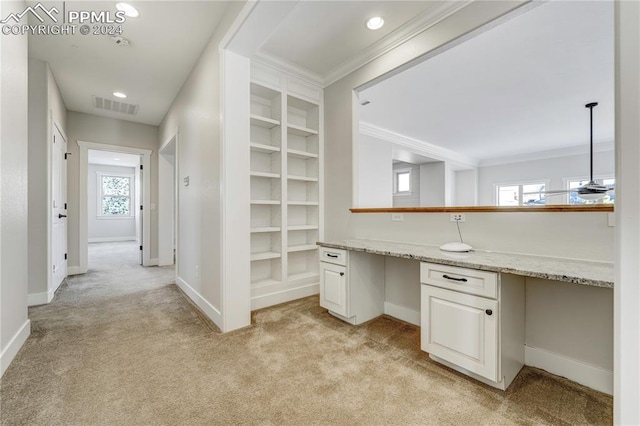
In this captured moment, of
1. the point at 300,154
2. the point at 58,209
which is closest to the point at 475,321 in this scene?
the point at 300,154

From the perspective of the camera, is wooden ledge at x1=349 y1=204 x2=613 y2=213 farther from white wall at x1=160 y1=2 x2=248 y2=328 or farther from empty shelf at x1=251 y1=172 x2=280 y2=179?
white wall at x1=160 y1=2 x2=248 y2=328

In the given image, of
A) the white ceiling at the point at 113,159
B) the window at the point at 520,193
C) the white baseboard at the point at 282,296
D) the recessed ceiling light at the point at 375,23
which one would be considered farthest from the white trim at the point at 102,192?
the window at the point at 520,193

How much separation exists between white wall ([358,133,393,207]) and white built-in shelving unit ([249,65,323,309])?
151cm

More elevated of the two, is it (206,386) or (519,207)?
(519,207)

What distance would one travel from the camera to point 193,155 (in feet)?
10.5

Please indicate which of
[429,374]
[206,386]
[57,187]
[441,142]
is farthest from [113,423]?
[441,142]

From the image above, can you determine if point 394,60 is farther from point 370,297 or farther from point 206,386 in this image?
point 206,386

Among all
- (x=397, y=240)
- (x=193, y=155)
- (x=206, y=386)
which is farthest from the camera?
(x=193, y=155)

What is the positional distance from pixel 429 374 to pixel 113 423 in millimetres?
1813

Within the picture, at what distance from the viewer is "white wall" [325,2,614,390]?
1.62m

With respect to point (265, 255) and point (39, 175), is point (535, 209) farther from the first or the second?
point (39, 175)

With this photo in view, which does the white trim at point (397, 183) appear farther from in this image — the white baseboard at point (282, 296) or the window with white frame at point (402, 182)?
the white baseboard at point (282, 296)

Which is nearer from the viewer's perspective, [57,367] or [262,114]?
[57,367]

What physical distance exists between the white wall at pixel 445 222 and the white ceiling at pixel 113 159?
22.8 ft
